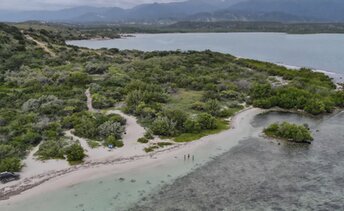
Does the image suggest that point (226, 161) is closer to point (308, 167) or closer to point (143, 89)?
point (308, 167)

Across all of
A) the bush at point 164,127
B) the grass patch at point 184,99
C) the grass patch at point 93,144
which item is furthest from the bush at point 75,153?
the grass patch at point 184,99

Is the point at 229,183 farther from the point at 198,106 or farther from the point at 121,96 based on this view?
the point at 121,96

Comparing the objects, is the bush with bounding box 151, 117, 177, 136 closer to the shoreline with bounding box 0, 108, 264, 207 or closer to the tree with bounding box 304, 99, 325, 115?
the shoreline with bounding box 0, 108, 264, 207

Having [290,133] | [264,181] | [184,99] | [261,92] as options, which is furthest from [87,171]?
[261,92]

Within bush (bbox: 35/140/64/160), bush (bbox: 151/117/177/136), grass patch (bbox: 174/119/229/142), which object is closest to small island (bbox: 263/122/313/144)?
grass patch (bbox: 174/119/229/142)

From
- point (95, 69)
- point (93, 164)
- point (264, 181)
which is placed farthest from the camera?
point (95, 69)
